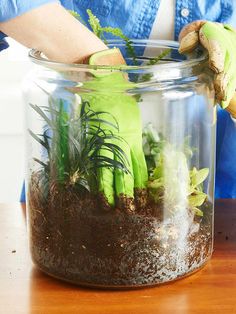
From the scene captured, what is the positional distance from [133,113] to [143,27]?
282 millimetres

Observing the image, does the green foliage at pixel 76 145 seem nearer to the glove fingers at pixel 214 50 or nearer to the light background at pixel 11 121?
the glove fingers at pixel 214 50

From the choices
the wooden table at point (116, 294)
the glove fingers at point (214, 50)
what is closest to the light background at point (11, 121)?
the wooden table at point (116, 294)

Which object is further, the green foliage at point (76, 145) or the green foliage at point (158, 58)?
the green foliage at point (158, 58)

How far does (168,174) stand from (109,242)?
0.10 m

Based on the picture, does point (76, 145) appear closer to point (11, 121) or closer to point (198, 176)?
point (198, 176)

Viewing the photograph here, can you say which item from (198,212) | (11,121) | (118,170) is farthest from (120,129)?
(11,121)

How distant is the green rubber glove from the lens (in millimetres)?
870

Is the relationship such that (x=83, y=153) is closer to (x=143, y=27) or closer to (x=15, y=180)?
(x=143, y=27)

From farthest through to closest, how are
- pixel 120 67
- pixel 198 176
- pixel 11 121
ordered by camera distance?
pixel 11 121
pixel 198 176
pixel 120 67

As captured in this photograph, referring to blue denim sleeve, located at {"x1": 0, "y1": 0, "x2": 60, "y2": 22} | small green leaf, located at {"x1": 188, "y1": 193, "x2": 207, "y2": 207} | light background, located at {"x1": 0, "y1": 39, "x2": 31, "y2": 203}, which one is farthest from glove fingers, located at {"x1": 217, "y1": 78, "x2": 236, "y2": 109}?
light background, located at {"x1": 0, "y1": 39, "x2": 31, "y2": 203}

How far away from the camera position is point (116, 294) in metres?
0.90

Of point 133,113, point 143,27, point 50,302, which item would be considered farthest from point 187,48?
point 50,302

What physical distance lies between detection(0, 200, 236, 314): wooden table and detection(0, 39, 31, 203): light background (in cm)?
154

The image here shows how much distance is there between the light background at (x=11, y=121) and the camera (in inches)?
99.7
